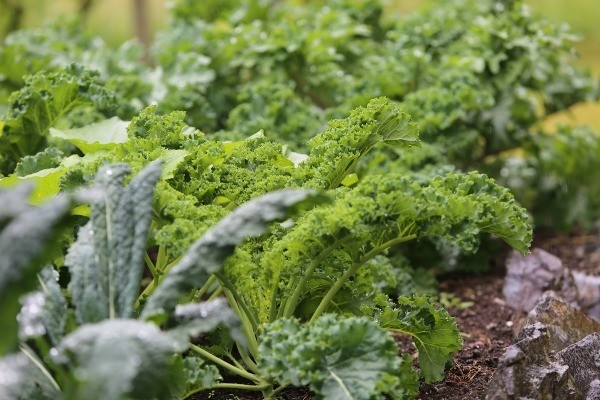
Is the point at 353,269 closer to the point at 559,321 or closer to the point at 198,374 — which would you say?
the point at 198,374

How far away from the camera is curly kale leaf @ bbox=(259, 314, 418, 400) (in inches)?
79.4

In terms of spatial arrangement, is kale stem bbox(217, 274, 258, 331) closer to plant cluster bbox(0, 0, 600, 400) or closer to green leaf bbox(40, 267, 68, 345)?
plant cluster bbox(0, 0, 600, 400)

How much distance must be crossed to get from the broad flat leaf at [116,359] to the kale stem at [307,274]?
632 mm

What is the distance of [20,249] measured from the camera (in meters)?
1.66

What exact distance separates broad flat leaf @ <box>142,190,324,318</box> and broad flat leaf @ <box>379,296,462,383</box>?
72cm

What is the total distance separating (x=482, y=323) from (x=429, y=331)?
100cm

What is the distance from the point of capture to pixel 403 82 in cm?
421

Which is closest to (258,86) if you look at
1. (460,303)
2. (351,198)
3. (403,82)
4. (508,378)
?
(403,82)

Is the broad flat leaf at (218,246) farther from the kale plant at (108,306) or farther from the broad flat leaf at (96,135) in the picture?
the broad flat leaf at (96,135)

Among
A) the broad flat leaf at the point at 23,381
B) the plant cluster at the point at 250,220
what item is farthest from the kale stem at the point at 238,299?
the broad flat leaf at the point at 23,381

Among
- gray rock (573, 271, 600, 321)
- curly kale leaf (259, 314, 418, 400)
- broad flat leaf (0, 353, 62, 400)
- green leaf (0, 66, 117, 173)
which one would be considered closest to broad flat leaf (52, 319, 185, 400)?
broad flat leaf (0, 353, 62, 400)

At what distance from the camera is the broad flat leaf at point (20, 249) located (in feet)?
5.45

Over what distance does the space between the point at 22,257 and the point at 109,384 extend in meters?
0.34

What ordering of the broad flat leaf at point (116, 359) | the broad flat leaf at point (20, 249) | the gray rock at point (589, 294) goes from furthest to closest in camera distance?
the gray rock at point (589, 294) → the broad flat leaf at point (20, 249) → the broad flat leaf at point (116, 359)
